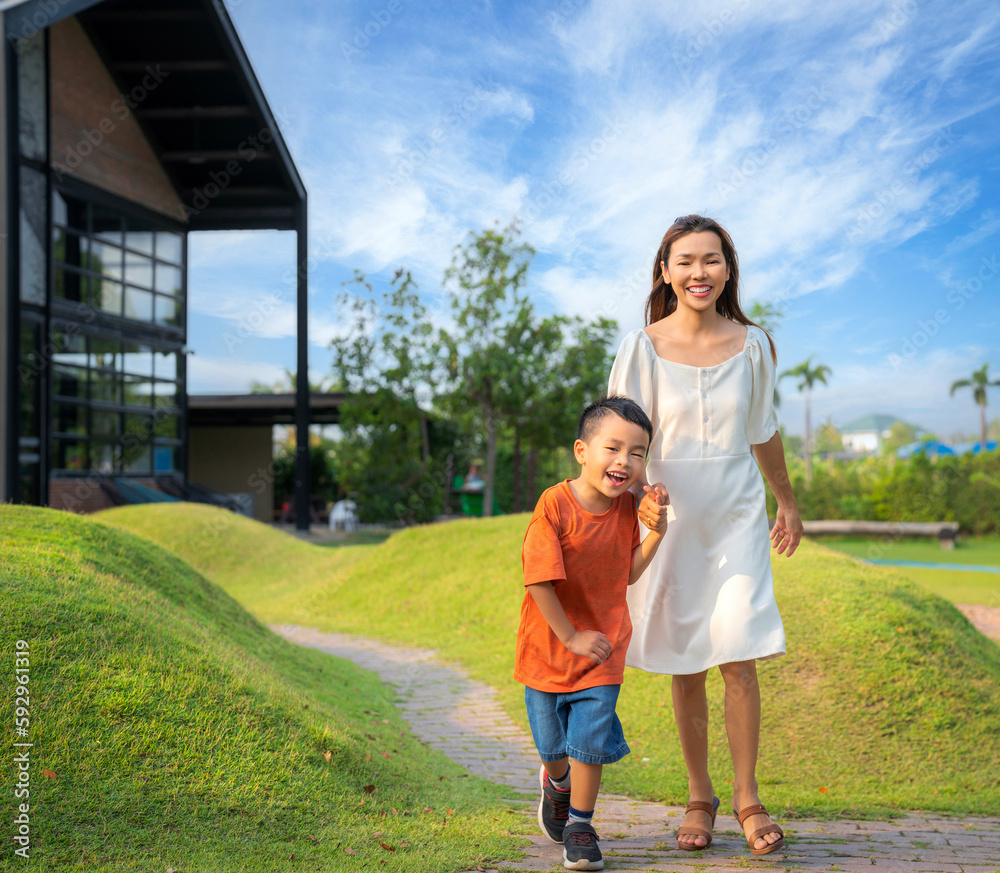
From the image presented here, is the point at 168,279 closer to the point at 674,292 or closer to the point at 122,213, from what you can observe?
the point at 122,213

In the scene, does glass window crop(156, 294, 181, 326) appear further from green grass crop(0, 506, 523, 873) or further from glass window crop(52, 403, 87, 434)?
green grass crop(0, 506, 523, 873)

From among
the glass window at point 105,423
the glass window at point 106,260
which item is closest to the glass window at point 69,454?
the glass window at point 105,423

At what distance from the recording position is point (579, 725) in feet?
8.32

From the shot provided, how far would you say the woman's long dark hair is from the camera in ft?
9.53

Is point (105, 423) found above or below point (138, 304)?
below

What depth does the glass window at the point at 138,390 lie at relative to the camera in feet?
60.7

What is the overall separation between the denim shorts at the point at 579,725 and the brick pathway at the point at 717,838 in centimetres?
37

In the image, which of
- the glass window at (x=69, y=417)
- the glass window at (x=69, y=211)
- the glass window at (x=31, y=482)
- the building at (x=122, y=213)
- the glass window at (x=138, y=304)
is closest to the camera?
the glass window at (x=31, y=482)

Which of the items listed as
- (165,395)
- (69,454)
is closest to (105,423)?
(69,454)

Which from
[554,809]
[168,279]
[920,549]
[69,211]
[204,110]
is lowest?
[920,549]

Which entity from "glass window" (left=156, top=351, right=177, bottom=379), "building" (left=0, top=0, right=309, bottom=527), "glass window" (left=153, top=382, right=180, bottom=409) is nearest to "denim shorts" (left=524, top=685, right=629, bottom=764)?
"building" (left=0, top=0, right=309, bottom=527)

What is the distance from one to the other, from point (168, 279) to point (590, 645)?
777 inches

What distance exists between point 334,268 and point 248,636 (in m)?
11.9

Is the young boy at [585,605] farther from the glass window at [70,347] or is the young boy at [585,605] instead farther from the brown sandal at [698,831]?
the glass window at [70,347]
